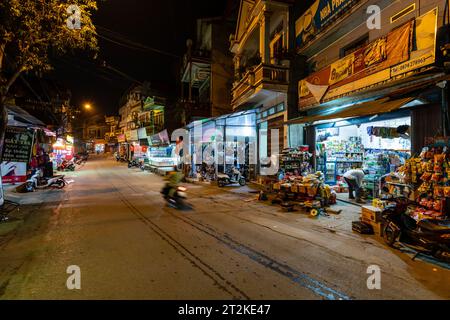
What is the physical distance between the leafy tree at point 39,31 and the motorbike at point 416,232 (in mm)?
11329

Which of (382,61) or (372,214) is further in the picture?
(382,61)

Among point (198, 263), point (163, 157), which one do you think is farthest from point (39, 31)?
point (163, 157)

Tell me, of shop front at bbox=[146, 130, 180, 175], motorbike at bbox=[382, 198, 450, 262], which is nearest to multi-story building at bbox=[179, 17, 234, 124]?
shop front at bbox=[146, 130, 180, 175]

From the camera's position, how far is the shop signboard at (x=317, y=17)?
10.8 meters

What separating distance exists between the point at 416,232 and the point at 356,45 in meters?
9.13

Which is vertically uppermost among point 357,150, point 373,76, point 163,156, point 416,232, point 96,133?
point 96,133

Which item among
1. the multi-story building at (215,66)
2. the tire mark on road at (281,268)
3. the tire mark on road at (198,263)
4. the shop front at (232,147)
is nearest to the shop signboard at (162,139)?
Answer: the multi-story building at (215,66)

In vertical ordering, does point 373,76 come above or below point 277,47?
below

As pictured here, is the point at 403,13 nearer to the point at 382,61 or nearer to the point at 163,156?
the point at 382,61

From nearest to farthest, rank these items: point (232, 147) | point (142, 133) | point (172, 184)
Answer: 1. point (172, 184)
2. point (232, 147)
3. point (142, 133)

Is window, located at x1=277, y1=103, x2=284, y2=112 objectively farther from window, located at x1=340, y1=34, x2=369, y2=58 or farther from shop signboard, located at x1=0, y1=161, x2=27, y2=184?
shop signboard, located at x1=0, y1=161, x2=27, y2=184

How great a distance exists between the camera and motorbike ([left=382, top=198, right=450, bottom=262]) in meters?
4.72

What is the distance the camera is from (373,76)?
29.2 ft
